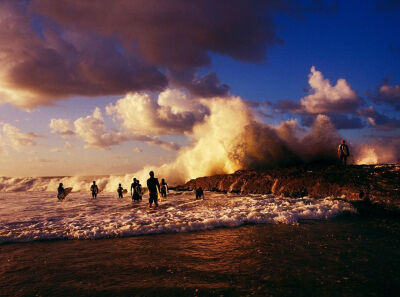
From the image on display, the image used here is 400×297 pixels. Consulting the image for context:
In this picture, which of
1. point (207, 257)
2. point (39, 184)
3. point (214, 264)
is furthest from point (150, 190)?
point (39, 184)

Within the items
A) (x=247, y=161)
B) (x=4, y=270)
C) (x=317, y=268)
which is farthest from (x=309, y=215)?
(x=247, y=161)

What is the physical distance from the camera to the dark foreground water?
4.00m

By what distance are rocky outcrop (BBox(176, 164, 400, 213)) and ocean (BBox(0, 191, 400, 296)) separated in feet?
7.29

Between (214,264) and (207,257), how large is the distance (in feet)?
1.48

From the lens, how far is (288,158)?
92.4 ft

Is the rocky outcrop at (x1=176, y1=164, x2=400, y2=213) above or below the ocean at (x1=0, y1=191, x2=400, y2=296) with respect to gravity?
above

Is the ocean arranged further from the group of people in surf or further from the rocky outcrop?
the group of people in surf

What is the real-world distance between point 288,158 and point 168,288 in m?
25.9

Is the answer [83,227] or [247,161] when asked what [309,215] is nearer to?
[83,227]

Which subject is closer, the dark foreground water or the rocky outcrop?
the dark foreground water

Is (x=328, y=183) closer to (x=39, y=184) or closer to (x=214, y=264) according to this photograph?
(x=214, y=264)

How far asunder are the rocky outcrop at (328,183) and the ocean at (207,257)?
2.22 metres

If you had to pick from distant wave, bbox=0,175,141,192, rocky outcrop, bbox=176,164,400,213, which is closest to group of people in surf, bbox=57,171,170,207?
rocky outcrop, bbox=176,164,400,213

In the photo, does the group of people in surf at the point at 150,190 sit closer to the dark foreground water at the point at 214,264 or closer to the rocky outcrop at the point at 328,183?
the rocky outcrop at the point at 328,183
